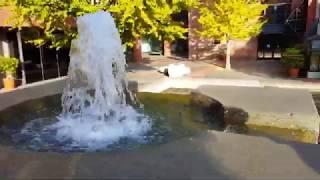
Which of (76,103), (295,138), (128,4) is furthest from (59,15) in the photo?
(295,138)

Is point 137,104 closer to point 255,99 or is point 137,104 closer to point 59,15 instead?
point 255,99

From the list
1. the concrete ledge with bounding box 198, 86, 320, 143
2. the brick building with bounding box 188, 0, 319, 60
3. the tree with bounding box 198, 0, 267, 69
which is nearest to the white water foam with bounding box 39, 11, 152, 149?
the concrete ledge with bounding box 198, 86, 320, 143

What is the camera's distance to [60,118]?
9.98m

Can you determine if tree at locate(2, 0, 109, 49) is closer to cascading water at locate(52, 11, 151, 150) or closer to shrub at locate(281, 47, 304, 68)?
cascading water at locate(52, 11, 151, 150)

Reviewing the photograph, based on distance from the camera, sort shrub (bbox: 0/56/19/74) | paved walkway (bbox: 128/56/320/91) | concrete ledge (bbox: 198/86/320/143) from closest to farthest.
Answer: concrete ledge (bbox: 198/86/320/143), shrub (bbox: 0/56/19/74), paved walkway (bbox: 128/56/320/91)

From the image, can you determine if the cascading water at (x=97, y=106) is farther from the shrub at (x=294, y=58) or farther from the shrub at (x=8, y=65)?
the shrub at (x=294, y=58)

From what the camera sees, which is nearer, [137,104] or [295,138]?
[295,138]

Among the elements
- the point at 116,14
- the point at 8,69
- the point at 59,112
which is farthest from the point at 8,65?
the point at 59,112

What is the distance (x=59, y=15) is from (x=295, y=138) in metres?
9.52

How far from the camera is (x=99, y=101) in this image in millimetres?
10211

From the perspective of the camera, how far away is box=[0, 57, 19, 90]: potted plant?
16.7 meters

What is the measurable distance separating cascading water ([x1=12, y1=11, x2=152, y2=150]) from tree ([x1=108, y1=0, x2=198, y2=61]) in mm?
3364

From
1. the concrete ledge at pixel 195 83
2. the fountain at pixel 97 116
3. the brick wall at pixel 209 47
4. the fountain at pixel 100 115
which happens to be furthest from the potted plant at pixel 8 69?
the brick wall at pixel 209 47

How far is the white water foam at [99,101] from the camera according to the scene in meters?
8.70
